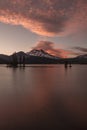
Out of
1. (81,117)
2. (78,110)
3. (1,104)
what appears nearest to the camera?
(81,117)

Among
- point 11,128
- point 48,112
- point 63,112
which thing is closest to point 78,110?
point 63,112

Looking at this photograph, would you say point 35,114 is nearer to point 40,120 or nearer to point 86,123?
point 40,120

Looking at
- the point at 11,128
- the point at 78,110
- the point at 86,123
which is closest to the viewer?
the point at 11,128

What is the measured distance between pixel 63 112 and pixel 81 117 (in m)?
1.64

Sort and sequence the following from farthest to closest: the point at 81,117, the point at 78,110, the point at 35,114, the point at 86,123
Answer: the point at 78,110 → the point at 35,114 → the point at 81,117 → the point at 86,123

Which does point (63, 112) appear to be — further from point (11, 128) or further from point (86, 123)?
point (11, 128)

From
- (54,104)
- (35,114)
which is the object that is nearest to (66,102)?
(54,104)

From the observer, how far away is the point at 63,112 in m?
14.2

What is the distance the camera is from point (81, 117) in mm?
12797

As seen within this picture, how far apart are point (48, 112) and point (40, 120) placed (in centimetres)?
200

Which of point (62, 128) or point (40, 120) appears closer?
point (62, 128)

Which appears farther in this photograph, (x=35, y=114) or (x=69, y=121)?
(x=35, y=114)

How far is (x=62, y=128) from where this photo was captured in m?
10.9

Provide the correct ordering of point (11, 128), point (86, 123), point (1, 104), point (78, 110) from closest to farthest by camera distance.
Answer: point (11, 128)
point (86, 123)
point (78, 110)
point (1, 104)
